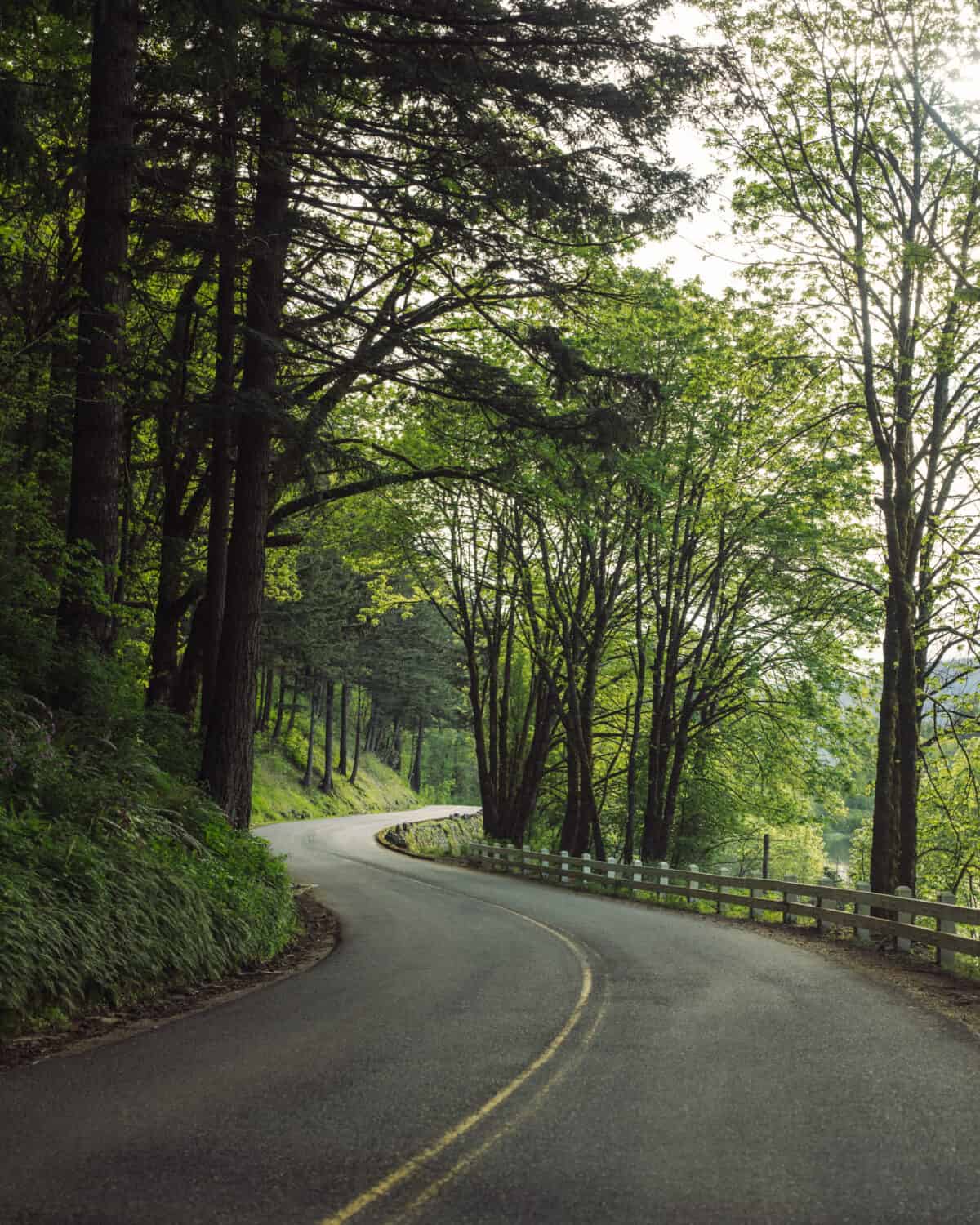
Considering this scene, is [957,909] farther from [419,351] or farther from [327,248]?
[327,248]

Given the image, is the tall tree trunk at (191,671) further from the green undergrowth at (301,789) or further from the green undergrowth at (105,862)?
the green undergrowth at (301,789)

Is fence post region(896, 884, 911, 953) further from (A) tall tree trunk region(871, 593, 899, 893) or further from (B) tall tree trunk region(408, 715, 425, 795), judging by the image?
(B) tall tree trunk region(408, 715, 425, 795)

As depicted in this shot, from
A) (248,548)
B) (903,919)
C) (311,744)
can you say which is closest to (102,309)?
(248,548)

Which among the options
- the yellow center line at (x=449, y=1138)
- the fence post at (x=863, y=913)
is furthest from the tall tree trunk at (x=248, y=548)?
the fence post at (x=863, y=913)

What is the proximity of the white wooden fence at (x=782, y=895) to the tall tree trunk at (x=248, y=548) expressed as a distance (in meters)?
8.96

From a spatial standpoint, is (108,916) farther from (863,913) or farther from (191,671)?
(863,913)

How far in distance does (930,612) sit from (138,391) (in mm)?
14112

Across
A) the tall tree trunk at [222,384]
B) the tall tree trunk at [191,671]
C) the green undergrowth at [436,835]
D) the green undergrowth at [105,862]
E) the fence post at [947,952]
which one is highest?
the tall tree trunk at [222,384]

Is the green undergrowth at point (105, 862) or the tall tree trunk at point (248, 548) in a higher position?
the tall tree trunk at point (248, 548)

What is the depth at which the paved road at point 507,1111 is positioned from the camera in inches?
178

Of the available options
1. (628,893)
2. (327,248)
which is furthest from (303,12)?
(628,893)

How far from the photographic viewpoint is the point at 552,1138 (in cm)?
543

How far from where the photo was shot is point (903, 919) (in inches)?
542

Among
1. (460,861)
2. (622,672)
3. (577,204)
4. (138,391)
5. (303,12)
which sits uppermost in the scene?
(303,12)
